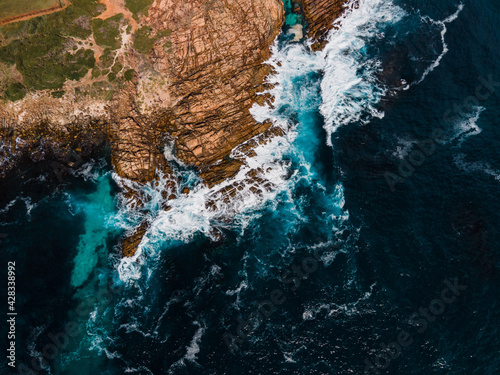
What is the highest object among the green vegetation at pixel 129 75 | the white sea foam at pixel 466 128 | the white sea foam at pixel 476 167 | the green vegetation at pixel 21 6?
the green vegetation at pixel 21 6

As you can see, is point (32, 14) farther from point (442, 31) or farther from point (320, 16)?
point (442, 31)

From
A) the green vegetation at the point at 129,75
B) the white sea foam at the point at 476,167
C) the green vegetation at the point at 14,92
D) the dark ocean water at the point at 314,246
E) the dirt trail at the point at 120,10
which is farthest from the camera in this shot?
the dirt trail at the point at 120,10

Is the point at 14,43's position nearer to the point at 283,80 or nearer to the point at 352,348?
the point at 283,80

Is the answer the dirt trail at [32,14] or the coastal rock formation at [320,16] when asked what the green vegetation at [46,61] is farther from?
the coastal rock formation at [320,16]

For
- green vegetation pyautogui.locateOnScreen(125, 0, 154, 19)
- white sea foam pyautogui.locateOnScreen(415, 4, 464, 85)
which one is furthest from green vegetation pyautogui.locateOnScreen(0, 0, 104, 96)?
white sea foam pyautogui.locateOnScreen(415, 4, 464, 85)

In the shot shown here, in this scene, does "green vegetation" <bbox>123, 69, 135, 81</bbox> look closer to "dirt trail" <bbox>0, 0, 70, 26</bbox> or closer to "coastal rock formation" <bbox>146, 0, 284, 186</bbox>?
"coastal rock formation" <bbox>146, 0, 284, 186</bbox>

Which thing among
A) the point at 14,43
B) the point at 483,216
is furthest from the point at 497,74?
the point at 14,43

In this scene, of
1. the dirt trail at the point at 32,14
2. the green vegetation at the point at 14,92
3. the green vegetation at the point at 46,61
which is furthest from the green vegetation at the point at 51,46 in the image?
the green vegetation at the point at 14,92
